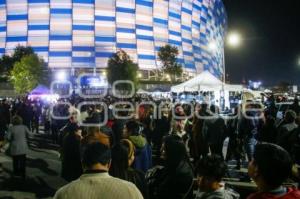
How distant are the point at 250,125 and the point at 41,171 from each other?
5454 mm

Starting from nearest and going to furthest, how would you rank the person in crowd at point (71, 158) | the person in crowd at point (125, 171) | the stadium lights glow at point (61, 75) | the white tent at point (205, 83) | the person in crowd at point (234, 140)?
the person in crowd at point (125, 171)
the person in crowd at point (71, 158)
the person in crowd at point (234, 140)
the white tent at point (205, 83)
the stadium lights glow at point (61, 75)

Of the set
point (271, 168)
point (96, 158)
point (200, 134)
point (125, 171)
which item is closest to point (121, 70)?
point (200, 134)

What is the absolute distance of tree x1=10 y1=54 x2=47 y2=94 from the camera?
5750cm

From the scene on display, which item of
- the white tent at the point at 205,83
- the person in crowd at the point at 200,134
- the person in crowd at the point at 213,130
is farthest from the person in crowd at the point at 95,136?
the white tent at the point at 205,83

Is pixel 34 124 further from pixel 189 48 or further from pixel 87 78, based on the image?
pixel 189 48

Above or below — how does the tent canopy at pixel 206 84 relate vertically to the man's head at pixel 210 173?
above

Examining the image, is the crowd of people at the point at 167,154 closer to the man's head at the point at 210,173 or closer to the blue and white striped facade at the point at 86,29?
the man's head at the point at 210,173

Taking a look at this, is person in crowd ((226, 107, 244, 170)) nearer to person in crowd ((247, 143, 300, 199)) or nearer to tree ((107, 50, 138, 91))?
person in crowd ((247, 143, 300, 199))

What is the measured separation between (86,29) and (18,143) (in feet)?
236

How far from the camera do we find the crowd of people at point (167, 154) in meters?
2.51

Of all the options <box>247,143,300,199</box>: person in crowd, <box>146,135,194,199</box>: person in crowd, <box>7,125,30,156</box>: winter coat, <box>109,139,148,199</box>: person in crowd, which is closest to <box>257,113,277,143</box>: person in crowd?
<box>146,135,194,199</box>: person in crowd

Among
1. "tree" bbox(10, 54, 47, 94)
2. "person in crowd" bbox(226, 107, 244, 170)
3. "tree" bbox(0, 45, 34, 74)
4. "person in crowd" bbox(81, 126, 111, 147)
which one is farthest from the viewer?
"tree" bbox(0, 45, 34, 74)

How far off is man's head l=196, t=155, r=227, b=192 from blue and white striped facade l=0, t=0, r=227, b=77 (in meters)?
73.8

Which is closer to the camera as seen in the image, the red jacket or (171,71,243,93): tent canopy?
the red jacket
